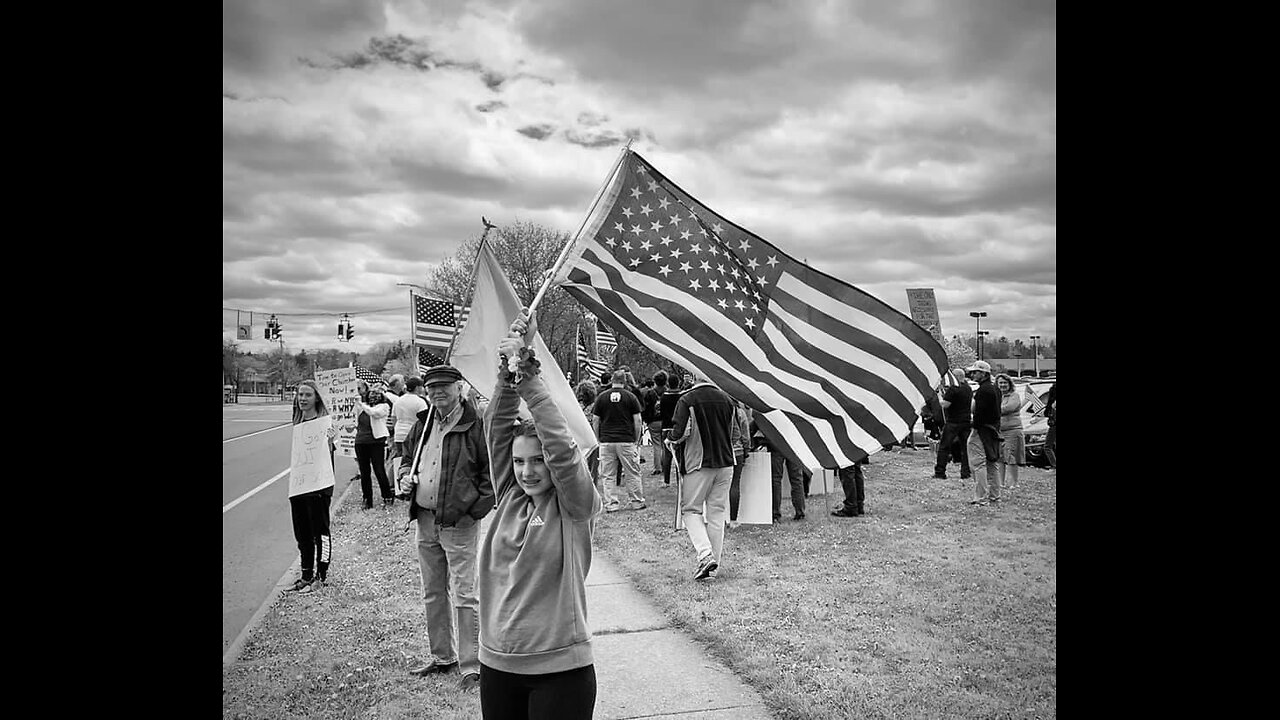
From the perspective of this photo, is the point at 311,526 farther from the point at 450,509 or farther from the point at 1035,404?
the point at 1035,404

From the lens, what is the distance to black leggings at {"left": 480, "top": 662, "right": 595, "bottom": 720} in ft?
9.94

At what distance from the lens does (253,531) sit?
11.5 m

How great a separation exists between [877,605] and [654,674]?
2579 mm

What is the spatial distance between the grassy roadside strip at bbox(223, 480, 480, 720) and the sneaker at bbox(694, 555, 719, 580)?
8.44ft

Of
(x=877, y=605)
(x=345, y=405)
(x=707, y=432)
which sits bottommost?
(x=877, y=605)

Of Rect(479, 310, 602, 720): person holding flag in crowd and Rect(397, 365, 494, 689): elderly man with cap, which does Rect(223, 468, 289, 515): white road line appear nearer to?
Rect(397, 365, 494, 689): elderly man with cap

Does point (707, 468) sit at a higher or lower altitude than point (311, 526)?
higher

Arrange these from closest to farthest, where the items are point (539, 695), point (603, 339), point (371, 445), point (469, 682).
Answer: point (539, 695) < point (469, 682) < point (371, 445) < point (603, 339)

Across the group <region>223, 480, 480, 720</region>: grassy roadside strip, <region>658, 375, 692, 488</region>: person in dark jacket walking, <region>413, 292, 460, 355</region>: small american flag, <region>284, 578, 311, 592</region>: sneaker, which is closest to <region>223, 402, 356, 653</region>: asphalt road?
<region>284, 578, 311, 592</region>: sneaker

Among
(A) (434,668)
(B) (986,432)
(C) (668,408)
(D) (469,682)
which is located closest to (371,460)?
(C) (668,408)

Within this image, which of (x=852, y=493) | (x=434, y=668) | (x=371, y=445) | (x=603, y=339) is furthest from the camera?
(x=603, y=339)
